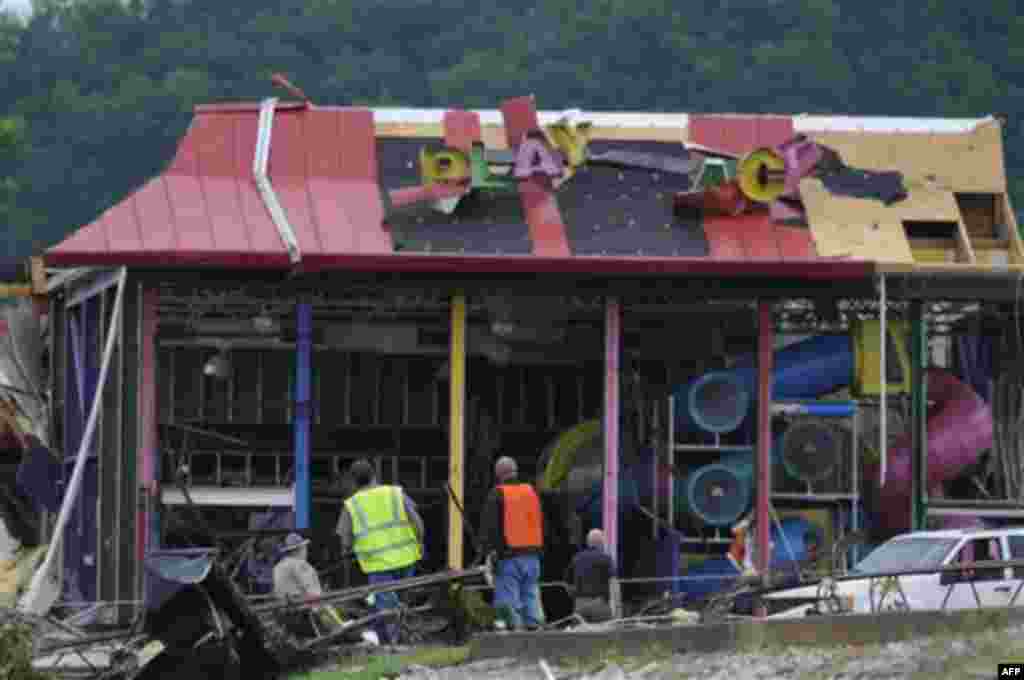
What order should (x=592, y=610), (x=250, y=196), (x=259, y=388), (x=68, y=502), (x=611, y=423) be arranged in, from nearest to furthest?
(x=592, y=610) → (x=68, y=502) → (x=611, y=423) → (x=250, y=196) → (x=259, y=388)

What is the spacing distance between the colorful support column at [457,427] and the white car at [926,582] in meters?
4.56

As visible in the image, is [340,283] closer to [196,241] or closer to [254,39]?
[196,241]

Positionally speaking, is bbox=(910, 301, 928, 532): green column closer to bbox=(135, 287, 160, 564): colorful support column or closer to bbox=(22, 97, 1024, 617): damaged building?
bbox=(22, 97, 1024, 617): damaged building

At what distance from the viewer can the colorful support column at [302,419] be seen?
109 ft

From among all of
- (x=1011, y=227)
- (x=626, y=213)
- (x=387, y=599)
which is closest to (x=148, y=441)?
(x=387, y=599)

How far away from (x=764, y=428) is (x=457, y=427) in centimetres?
346

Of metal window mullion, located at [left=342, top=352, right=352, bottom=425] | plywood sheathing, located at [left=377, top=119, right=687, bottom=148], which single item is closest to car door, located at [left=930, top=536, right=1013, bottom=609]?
plywood sheathing, located at [left=377, top=119, right=687, bottom=148]

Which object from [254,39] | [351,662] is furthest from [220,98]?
[351,662]

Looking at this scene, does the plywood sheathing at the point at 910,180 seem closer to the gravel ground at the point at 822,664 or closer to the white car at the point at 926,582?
the white car at the point at 926,582

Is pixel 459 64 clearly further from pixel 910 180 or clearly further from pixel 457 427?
pixel 457 427

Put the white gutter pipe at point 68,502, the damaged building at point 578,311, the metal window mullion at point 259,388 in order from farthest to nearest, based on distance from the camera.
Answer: the metal window mullion at point 259,388, the damaged building at point 578,311, the white gutter pipe at point 68,502

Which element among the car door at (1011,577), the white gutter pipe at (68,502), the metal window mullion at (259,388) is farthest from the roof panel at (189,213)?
the car door at (1011,577)

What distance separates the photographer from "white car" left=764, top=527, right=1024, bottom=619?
90.6 ft

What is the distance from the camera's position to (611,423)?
33469mm
